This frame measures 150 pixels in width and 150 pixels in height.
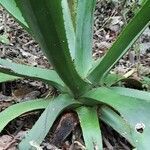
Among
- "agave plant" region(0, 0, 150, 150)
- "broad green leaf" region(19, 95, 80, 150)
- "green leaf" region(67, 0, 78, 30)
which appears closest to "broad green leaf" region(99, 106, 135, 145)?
"agave plant" region(0, 0, 150, 150)

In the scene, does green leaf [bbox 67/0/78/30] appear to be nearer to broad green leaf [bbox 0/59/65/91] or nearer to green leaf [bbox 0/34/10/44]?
broad green leaf [bbox 0/59/65/91]

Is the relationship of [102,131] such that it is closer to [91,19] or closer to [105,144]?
[105,144]

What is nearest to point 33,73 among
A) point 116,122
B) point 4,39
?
point 116,122

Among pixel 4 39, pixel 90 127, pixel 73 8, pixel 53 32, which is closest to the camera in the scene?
pixel 53 32

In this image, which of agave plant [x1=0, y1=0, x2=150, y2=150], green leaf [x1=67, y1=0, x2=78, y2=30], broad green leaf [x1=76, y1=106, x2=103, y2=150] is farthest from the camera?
green leaf [x1=67, y1=0, x2=78, y2=30]

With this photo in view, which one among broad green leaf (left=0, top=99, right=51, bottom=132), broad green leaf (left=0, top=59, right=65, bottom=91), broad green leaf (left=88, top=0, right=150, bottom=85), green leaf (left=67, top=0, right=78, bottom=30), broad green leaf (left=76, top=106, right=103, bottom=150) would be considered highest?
green leaf (left=67, top=0, right=78, bottom=30)

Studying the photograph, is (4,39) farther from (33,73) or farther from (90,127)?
(90,127)
